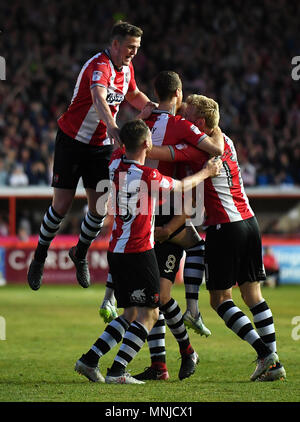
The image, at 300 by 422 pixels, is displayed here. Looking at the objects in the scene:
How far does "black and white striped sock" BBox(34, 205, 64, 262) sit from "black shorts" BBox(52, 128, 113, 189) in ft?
1.04

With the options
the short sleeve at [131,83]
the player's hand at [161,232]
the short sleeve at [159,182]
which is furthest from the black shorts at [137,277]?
the short sleeve at [131,83]

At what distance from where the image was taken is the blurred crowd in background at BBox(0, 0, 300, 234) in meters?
24.4

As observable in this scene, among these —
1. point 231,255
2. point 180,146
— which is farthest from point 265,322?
point 180,146

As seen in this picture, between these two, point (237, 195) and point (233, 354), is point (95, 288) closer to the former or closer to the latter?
point (233, 354)

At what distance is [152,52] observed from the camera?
91.0 feet

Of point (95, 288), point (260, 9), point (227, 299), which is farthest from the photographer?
point (260, 9)

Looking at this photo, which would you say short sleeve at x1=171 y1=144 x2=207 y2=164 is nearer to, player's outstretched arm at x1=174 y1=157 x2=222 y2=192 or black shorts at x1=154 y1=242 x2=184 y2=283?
player's outstretched arm at x1=174 y1=157 x2=222 y2=192

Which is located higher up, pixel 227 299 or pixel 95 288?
pixel 227 299

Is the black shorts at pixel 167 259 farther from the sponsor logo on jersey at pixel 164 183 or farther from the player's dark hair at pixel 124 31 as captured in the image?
the player's dark hair at pixel 124 31

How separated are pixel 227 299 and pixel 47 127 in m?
17.0

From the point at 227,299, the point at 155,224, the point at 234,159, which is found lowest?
the point at 227,299

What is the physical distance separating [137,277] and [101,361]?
2.63 meters

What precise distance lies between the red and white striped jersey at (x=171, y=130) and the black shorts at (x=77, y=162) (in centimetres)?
95
